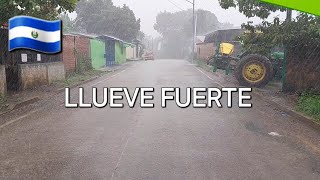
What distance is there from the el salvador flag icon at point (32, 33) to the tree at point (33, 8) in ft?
0.92

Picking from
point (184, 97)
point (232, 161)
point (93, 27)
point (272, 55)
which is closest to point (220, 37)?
point (272, 55)

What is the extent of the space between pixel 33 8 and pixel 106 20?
48741 mm

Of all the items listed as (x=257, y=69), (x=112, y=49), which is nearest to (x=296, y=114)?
(x=257, y=69)

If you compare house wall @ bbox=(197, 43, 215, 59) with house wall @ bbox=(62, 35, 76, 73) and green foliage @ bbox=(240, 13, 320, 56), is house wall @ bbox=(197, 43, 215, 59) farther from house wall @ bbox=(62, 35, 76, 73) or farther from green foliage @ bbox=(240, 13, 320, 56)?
green foliage @ bbox=(240, 13, 320, 56)

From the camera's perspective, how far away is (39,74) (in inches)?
542

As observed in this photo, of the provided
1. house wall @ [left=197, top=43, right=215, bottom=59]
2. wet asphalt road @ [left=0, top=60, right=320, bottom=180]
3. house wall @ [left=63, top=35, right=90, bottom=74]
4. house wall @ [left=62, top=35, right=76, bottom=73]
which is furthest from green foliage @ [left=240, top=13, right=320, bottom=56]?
house wall @ [left=197, top=43, right=215, bottom=59]

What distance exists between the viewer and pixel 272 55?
49.4 feet

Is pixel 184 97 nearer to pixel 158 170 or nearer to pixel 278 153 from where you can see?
pixel 278 153

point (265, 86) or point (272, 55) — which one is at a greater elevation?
point (272, 55)

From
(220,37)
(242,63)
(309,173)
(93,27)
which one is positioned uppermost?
(93,27)

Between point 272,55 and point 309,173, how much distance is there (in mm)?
10912

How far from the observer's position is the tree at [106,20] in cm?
5688

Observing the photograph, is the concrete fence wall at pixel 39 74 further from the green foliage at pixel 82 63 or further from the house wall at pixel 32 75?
the green foliage at pixel 82 63

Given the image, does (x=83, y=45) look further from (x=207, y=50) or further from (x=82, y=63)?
(x=207, y=50)
